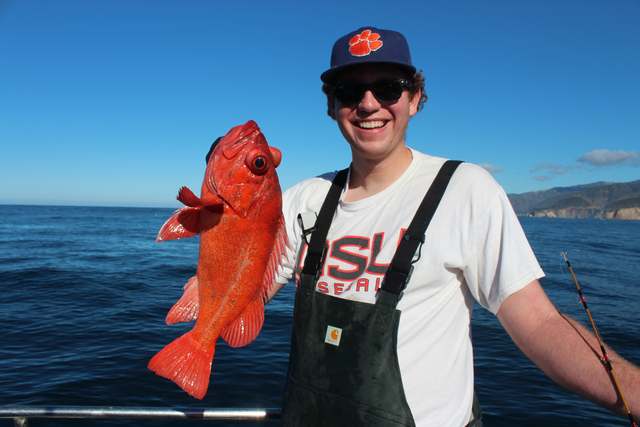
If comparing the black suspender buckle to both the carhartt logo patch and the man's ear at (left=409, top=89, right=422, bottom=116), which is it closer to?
the carhartt logo patch

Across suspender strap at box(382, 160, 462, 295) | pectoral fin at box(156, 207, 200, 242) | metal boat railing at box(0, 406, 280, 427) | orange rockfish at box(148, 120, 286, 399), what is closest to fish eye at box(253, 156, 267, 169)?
orange rockfish at box(148, 120, 286, 399)

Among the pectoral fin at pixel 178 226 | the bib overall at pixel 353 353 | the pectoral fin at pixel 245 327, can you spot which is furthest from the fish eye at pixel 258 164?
the pectoral fin at pixel 245 327

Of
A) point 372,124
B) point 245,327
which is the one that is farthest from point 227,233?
point 372,124

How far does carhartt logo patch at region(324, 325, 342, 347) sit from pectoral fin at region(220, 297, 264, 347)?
381 mm

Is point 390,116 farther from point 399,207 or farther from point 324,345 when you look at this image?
point 324,345

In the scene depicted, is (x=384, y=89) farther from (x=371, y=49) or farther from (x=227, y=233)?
(x=227, y=233)

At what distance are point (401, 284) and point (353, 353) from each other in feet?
1.50

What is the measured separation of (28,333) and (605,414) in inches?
543

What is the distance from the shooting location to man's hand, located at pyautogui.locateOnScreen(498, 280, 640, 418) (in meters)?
1.79

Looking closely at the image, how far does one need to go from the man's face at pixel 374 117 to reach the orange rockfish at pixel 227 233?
58 centimetres

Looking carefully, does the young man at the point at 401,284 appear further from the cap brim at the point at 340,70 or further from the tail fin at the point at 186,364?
the tail fin at the point at 186,364

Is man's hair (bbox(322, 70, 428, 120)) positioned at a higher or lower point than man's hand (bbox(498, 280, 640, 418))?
higher

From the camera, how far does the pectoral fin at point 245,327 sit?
2344 millimetres

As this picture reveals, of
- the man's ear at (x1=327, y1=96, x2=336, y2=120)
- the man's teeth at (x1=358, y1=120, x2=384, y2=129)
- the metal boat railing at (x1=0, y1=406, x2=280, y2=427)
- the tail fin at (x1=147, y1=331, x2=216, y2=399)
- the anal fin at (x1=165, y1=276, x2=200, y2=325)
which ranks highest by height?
→ the man's ear at (x1=327, y1=96, x2=336, y2=120)
